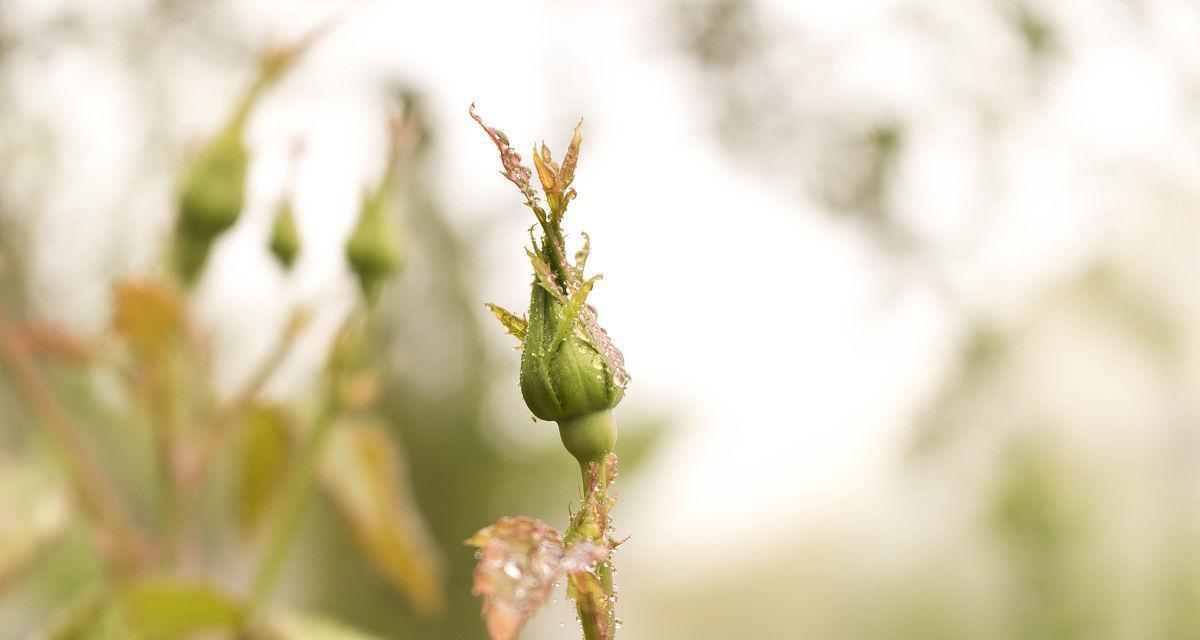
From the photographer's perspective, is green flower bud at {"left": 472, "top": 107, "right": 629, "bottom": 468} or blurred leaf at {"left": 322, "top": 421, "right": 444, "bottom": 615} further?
blurred leaf at {"left": 322, "top": 421, "right": 444, "bottom": 615}

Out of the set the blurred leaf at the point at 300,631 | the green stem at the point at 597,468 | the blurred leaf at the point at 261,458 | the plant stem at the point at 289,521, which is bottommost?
the green stem at the point at 597,468

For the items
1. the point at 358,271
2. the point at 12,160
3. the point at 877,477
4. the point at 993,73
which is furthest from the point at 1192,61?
the point at 12,160

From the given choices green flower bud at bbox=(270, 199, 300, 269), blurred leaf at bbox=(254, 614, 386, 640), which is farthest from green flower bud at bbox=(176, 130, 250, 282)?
blurred leaf at bbox=(254, 614, 386, 640)

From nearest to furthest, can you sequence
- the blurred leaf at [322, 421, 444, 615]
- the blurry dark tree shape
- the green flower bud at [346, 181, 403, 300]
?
the green flower bud at [346, 181, 403, 300] → the blurred leaf at [322, 421, 444, 615] → the blurry dark tree shape

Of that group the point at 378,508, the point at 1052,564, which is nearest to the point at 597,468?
the point at 378,508

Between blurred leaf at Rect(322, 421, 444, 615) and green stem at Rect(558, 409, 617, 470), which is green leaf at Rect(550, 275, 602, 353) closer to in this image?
green stem at Rect(558, 409, 617, 470)

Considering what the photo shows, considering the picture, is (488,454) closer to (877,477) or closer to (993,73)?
(877,477)

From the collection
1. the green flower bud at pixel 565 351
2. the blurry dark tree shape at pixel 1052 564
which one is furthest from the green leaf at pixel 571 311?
the blurry dark tree shape at pixel 1052 564

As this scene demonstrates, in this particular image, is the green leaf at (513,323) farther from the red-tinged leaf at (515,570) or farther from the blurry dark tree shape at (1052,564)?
the blurry dark tree shape at (1052,564)

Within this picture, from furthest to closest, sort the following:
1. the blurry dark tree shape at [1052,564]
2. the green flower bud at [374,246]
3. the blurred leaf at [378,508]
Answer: the blurry dark tree shape at [1052,564], the blurred leaf at [378,508], the green flower bud at [374,246]

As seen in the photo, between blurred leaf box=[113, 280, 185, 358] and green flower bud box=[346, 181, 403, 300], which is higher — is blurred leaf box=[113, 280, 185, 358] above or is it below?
above
